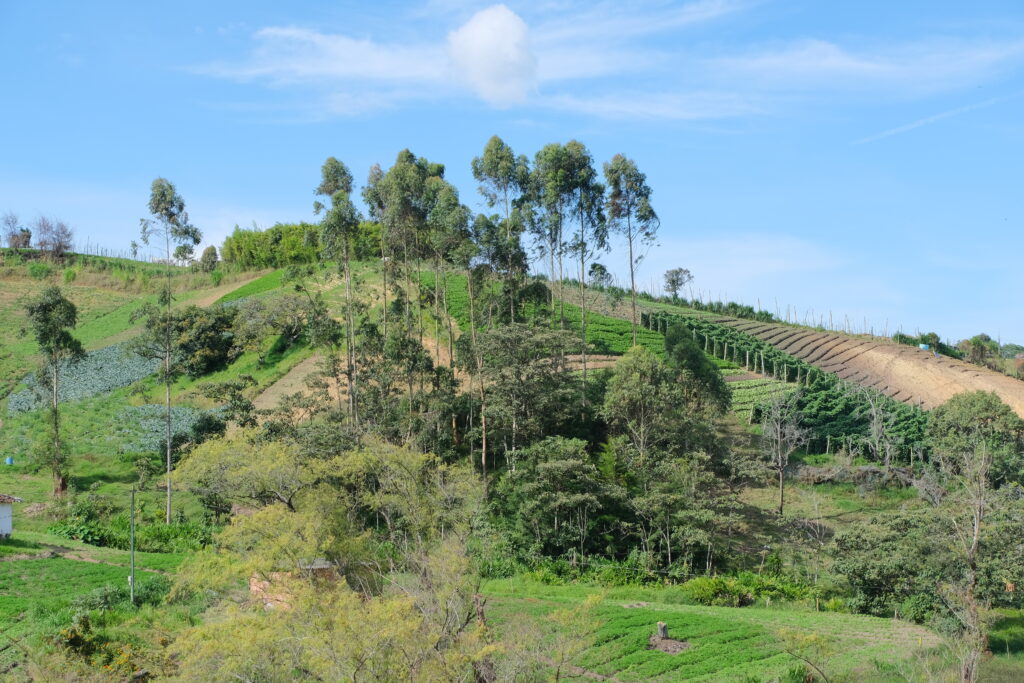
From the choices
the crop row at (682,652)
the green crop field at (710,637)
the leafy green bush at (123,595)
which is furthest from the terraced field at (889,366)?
the leafy green bush at (123,595)

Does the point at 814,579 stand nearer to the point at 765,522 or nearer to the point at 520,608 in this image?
the point at 765,522

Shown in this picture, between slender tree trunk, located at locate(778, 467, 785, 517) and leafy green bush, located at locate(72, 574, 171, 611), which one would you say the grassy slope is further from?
slender tree trunk, located at locate(778, 467, 785, 517)

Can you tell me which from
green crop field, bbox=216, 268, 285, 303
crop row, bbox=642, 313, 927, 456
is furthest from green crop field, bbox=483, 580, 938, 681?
green crop field, bbox=216, 268, 285, 303

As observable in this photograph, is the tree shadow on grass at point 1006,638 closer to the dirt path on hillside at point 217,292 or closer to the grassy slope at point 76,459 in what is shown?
the grassy slope at point 76,459

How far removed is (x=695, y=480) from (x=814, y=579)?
594cm

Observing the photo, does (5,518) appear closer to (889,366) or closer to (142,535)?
(142,535)

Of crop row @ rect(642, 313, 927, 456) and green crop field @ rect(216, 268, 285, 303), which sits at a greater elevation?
green crop field @ rect(216, 268, 285, 303)

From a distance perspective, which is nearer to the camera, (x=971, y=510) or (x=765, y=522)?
(x=971, y=510)

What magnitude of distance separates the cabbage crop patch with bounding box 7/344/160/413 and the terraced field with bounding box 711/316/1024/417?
1731 inches

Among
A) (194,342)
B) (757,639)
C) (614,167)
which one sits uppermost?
(614,167)

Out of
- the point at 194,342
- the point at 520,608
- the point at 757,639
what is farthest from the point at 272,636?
the point at 194,342

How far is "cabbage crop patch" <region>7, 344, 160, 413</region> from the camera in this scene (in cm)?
5650

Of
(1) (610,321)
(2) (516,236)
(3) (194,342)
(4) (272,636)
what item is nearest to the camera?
(4) (272,636)

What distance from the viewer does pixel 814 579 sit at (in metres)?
36.3
